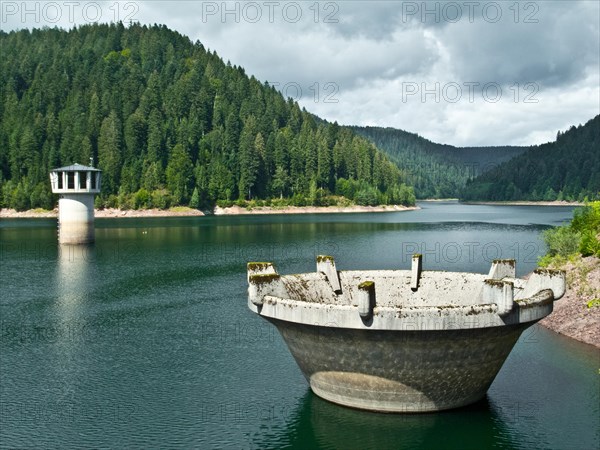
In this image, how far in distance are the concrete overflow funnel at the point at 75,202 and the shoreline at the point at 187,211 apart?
70.3 m

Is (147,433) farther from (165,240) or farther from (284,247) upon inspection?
(165,240)

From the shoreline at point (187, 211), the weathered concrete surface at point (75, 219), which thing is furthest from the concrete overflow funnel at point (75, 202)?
the shoreline at point (187, 211)

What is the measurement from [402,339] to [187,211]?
493 ft

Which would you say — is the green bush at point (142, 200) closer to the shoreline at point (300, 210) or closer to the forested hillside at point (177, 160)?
the forested hillside at point (177, 160)

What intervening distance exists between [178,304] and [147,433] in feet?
66.9

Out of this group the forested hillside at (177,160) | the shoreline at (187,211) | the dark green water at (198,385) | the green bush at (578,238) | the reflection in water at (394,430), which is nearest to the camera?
the reflection in water at (394,430)

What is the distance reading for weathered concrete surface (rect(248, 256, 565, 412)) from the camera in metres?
14.4

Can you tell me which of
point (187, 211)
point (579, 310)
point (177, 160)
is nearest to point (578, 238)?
point (579, 310)

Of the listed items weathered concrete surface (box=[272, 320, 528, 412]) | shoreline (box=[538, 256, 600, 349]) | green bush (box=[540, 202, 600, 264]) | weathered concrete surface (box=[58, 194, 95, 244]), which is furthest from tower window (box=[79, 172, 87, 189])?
weathered concrete surface (box=[272, 320, 528, 412])

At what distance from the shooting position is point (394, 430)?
1585cm

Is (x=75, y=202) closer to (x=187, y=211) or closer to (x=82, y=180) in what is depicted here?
(x=82, y=180)

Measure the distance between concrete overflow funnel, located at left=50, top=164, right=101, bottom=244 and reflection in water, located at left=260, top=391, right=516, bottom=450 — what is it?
66.8 m

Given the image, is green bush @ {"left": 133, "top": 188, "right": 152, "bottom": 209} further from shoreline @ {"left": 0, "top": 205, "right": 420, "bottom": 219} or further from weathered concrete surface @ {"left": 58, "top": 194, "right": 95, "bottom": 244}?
weathered concrete surface @ {"left": 58, "top": 194, "right": 95, "bottom": 244}

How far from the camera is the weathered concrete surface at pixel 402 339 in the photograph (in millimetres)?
14383
